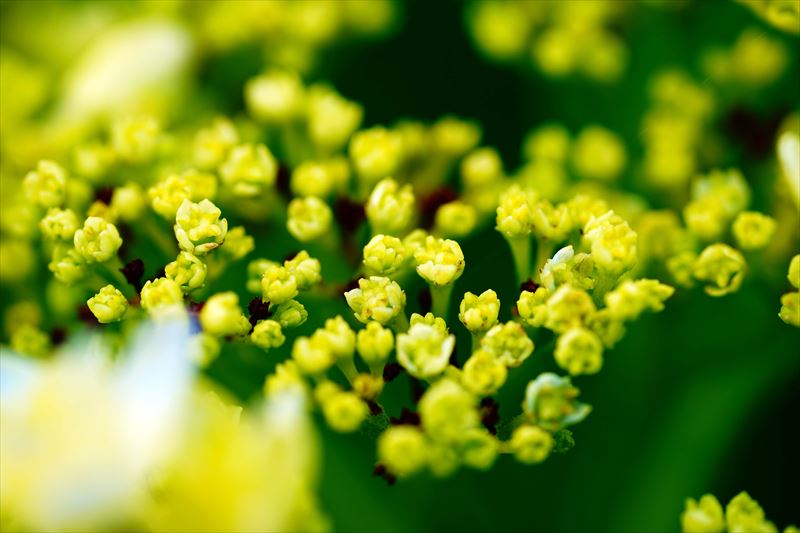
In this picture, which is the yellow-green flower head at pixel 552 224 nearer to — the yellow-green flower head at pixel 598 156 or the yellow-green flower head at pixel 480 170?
the yellow-green flower head at pixel 480 170

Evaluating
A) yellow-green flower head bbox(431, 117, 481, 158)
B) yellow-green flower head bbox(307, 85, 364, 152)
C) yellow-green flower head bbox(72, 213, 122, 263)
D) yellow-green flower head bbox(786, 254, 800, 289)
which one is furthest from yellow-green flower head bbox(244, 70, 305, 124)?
yellow-green flower head bbox(786, 254, 800, 289)

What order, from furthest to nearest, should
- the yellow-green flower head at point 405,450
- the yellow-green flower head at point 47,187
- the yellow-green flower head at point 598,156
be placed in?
1. the yellow-green flower head at point 598,156
2. the yellow-green flower head at point 47,187
3. the yellow-green flower head at point 405,450

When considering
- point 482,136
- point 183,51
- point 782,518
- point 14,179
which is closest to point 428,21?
point 482,136

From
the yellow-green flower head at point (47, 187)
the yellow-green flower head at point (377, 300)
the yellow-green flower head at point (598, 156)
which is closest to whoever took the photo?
the yellow-green flower head at point (377, 300)

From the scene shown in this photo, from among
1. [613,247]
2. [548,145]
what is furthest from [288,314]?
[548,145]

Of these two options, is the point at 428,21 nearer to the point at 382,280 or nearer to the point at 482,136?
the point at 482,136

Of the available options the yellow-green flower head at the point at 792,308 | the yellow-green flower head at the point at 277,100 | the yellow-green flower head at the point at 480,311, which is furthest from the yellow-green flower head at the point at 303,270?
the yellow-green flower head at the point at 792,308

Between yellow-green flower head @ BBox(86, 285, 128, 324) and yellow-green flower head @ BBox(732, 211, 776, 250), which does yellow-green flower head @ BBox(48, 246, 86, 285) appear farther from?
yellow-green flower head @ BBox(732, 211, 776, 250)
